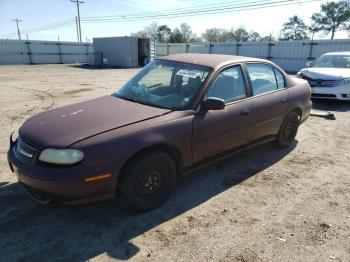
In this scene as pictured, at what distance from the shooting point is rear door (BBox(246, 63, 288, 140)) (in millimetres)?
4293

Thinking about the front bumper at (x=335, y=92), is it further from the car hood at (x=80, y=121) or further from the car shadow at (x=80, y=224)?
the car hood at (x=80, y=121)

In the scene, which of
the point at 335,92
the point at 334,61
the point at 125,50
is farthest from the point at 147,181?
the point at 125,50

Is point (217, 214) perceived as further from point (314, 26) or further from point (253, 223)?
point (314, 26)

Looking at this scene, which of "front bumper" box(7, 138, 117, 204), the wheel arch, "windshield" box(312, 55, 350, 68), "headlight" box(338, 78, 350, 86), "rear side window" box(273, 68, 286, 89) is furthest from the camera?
"windshield" box(312, 55, 350, 68)

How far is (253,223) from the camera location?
313 cm

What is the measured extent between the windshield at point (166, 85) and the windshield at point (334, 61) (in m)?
7.85

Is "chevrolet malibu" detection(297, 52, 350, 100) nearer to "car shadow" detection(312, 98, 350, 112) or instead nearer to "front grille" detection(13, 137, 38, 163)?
"car shadow" detection(312, 98, 350, 112)

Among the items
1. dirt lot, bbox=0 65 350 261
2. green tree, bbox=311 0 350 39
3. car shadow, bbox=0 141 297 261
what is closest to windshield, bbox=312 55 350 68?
dirt lot, bbox=0 65 350 261

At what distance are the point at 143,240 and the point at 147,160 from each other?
776 mm

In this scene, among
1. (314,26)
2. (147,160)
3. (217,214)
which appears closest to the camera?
(147,160)

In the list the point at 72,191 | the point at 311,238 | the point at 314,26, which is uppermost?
the point at 314,26

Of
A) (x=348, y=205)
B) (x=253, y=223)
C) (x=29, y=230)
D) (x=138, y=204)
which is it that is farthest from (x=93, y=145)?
(x=348, y=205)

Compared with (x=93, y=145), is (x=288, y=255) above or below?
below

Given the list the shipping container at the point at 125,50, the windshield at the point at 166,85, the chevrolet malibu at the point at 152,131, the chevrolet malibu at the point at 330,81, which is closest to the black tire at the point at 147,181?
the chevrolet malibu at the point at 152,131
